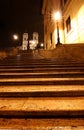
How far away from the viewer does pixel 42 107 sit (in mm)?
2777

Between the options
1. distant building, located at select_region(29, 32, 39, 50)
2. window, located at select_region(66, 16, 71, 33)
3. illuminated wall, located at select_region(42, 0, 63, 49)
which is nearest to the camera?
window, located at select_region(66, 16, 71, 33)

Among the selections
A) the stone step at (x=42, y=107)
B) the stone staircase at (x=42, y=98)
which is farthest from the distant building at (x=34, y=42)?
the stone step at (x=42, y=107)

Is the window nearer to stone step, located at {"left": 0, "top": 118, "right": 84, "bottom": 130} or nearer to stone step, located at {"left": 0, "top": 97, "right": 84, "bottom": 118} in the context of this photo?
stone step, located at {"left": 0, "top": 97, "right": 84, "bottom": 118}

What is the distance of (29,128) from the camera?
7.43ft

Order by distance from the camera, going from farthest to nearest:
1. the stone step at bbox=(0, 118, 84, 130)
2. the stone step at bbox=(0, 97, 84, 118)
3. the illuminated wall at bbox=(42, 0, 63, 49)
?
the illuminated wall at bbox=(42, 0, 63, 49)
the stone step at bbox=(0, 97, 84, 118)
the stone step at bbox=(0, 118, 84, 130)

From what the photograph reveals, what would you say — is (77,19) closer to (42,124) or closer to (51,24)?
(51,24)

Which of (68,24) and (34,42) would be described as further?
(34,42)

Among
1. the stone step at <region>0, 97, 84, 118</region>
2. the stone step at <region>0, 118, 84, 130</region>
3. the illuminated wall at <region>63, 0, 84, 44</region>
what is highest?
the illuminated wall at <region>63, 0, 84, 44</region>

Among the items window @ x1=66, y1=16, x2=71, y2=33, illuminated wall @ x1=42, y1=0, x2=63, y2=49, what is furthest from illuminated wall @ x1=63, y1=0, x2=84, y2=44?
illuminated wall @ x1=42, y1=0, x2=63, y2=49

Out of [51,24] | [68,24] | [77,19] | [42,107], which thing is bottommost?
[42,107]

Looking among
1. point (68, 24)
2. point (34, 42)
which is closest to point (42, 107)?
point (68, 24)

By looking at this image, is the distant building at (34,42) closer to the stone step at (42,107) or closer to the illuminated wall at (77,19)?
the illuminated wall at (77,19)

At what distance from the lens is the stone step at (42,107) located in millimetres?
2629

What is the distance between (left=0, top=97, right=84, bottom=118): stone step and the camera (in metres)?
2.63
